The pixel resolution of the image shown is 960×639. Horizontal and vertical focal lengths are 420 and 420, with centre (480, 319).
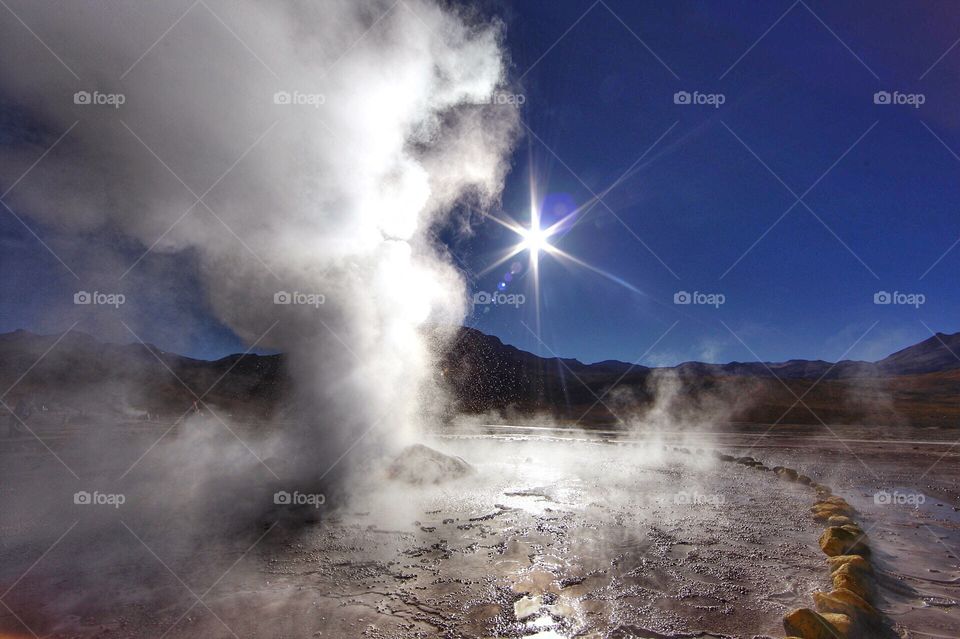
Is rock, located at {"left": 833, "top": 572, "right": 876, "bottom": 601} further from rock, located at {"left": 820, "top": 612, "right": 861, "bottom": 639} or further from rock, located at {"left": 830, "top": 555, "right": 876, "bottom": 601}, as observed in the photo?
rock, located at {"left": 820, "top": 612, "right": 861, "bottom": 639}

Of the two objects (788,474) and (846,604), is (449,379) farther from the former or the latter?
(846,604)

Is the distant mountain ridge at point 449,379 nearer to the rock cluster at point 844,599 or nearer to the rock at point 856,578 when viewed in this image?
the rock cluster at point 844,599

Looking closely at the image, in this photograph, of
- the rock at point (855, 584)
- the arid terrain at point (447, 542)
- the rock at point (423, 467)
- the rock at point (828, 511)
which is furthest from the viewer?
the rock at point (423, 467)

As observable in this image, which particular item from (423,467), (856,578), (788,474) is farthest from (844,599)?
(788,474)

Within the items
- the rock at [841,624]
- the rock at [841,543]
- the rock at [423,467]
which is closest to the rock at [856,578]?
the rock at [841,543]

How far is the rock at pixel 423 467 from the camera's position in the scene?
11.2m

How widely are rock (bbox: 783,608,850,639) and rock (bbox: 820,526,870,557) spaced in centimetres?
323

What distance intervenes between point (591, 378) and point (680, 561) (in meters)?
70.8

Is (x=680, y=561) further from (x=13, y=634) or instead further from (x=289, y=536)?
(x=13, y=634)

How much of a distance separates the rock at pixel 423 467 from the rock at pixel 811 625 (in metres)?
8.39

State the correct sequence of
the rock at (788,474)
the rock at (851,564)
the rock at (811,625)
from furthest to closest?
the rock at (788,474)
the rock at (851,564)
the rock at (811,625)

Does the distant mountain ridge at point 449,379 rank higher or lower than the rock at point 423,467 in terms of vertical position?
higher

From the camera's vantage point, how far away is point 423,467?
38.1 feet

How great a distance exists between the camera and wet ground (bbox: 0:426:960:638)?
483cm
